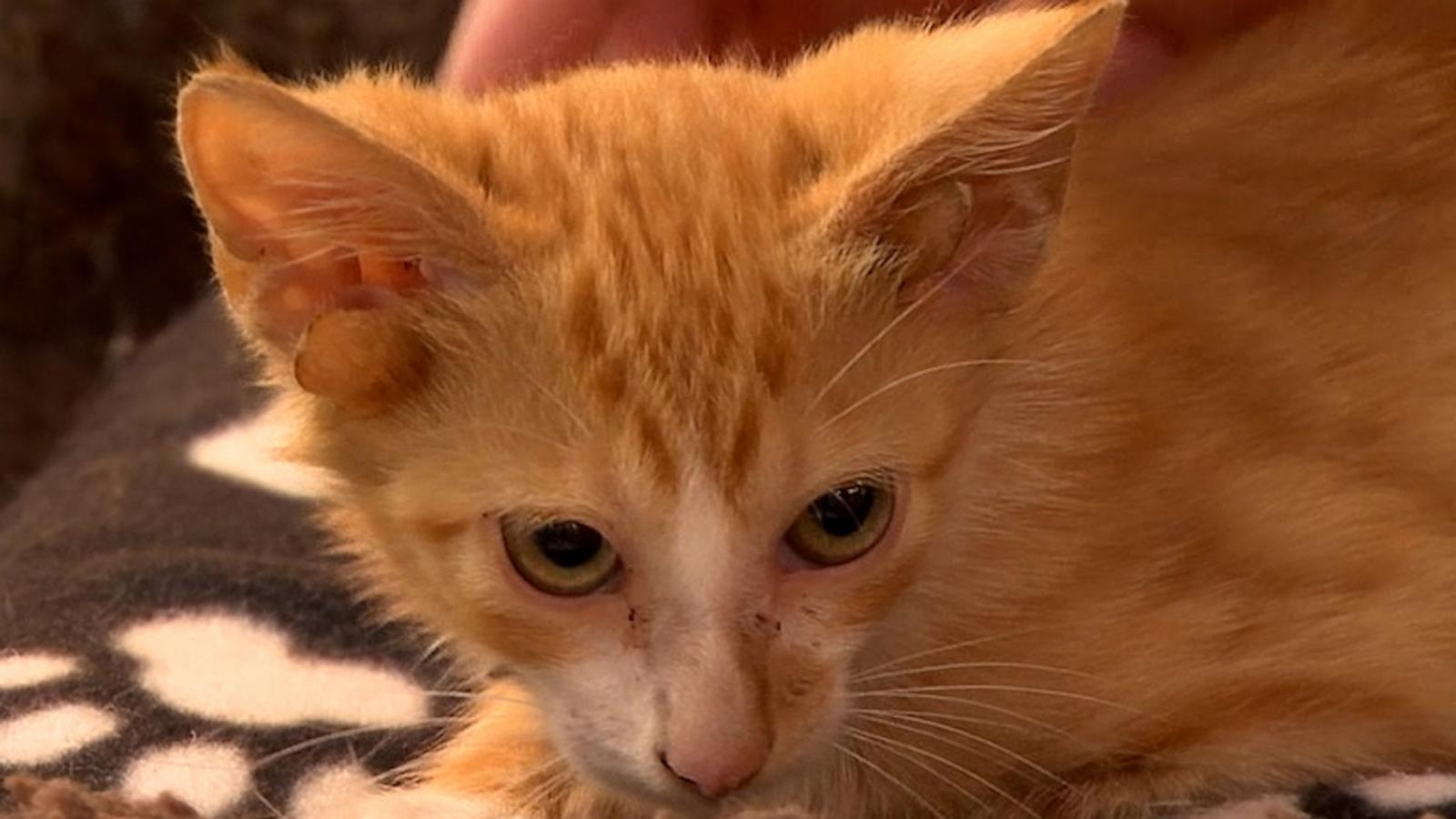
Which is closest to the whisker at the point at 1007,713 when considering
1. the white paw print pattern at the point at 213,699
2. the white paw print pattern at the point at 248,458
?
→ the white paw print pattern at the point at 213,699

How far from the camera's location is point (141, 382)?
1.91m

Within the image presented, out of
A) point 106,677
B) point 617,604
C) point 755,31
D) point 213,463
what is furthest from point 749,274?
point 213,463

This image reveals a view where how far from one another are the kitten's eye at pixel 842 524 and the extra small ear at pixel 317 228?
20 cm

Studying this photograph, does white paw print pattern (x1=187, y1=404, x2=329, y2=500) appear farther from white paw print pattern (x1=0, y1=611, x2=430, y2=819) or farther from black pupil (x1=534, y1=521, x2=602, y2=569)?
black pupil (x1=534, y1=521, x2=602, y2=569)

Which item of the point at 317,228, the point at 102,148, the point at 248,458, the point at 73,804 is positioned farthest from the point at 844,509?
the point at 102,148

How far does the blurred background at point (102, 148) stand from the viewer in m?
2.16

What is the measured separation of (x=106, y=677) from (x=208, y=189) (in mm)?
498

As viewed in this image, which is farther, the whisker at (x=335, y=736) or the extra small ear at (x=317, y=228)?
the whisker at (x=335, y=736)

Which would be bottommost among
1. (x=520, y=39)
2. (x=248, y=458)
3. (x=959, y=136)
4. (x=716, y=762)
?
(x=716, y=762)

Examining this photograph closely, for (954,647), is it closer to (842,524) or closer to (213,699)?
(842,524)

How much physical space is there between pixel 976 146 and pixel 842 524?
19cm


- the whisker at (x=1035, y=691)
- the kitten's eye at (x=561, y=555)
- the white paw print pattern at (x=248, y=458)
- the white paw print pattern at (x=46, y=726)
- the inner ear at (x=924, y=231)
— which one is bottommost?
the whisker at (x=1035, y=691)

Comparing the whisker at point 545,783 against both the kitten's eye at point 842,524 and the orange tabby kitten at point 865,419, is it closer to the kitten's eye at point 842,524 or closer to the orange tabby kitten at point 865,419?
the orange tabby kitten at point 865,419

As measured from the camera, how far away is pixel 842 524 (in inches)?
35.1
